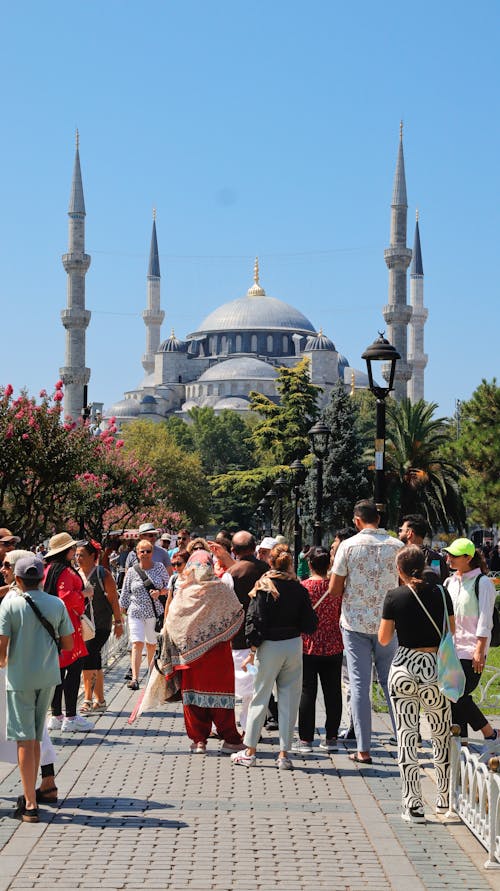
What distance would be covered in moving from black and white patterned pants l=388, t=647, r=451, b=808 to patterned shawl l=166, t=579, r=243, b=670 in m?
2.34

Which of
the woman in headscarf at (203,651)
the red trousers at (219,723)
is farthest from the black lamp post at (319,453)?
the red trousers at (219,723)

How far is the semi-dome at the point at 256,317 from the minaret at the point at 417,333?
22238 millimetres

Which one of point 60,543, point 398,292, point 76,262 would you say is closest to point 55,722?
point 60,543

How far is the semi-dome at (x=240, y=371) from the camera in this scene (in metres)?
134

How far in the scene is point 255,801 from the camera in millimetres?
7297

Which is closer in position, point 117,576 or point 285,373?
point 117,576

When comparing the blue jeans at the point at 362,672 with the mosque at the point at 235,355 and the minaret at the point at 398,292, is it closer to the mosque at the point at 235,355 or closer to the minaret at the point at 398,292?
the minaret at the point at 398,292

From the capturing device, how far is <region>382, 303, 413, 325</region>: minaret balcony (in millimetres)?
85625

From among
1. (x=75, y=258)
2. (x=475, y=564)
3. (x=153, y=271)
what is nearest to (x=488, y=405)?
(x=475, y=564)

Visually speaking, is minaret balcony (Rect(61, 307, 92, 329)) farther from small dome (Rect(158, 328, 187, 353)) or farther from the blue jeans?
the blue jeans

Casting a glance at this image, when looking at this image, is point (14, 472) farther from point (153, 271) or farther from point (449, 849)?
point (153, 271)

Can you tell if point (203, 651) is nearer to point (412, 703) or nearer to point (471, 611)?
point (471, 611)

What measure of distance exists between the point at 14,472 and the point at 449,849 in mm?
17089

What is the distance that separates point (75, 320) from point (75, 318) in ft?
0.43
